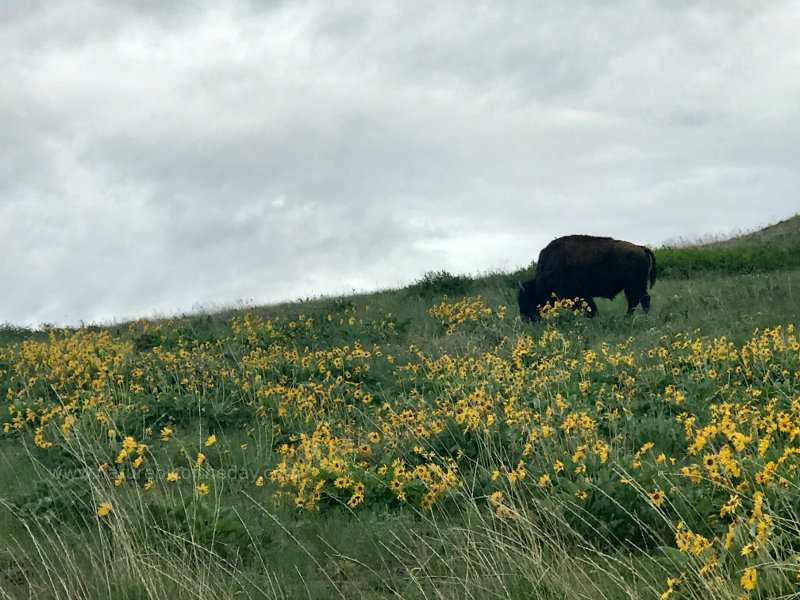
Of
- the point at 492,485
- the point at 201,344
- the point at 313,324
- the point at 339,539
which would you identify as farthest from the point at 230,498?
the point at 313,324

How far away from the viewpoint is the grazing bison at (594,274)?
1602cm

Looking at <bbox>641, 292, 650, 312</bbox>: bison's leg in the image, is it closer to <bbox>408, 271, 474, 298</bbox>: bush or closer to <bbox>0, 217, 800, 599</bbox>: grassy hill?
<bbox>0, 217, 800, 599</bbox>: grassy hill

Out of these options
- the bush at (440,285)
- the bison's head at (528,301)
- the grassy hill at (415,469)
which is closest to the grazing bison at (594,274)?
the bison's head at (528,301)

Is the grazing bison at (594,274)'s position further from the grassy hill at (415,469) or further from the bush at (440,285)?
the bush at (440,285)

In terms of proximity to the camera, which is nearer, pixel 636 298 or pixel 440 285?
pixel 636 298

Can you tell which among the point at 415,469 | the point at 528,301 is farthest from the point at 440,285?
the point at 415,469

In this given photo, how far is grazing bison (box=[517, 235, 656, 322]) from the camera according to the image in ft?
52.5

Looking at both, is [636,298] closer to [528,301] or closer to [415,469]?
[528,301]

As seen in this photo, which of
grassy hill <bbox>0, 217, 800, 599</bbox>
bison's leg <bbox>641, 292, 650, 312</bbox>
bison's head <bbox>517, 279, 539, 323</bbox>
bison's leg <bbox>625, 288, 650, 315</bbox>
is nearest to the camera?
grassy hill <bbox>0, 217, 800, 599</bbox>

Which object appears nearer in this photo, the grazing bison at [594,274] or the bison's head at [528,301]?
the grazing bison at [594,274]

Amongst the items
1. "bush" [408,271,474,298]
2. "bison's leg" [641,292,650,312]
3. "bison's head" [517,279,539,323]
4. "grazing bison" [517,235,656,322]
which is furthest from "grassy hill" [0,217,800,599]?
"bush" [408,271,474,298]

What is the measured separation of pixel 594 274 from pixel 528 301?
1.39 m

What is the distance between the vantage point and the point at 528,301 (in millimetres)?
16422

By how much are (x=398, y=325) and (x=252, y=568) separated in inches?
391
